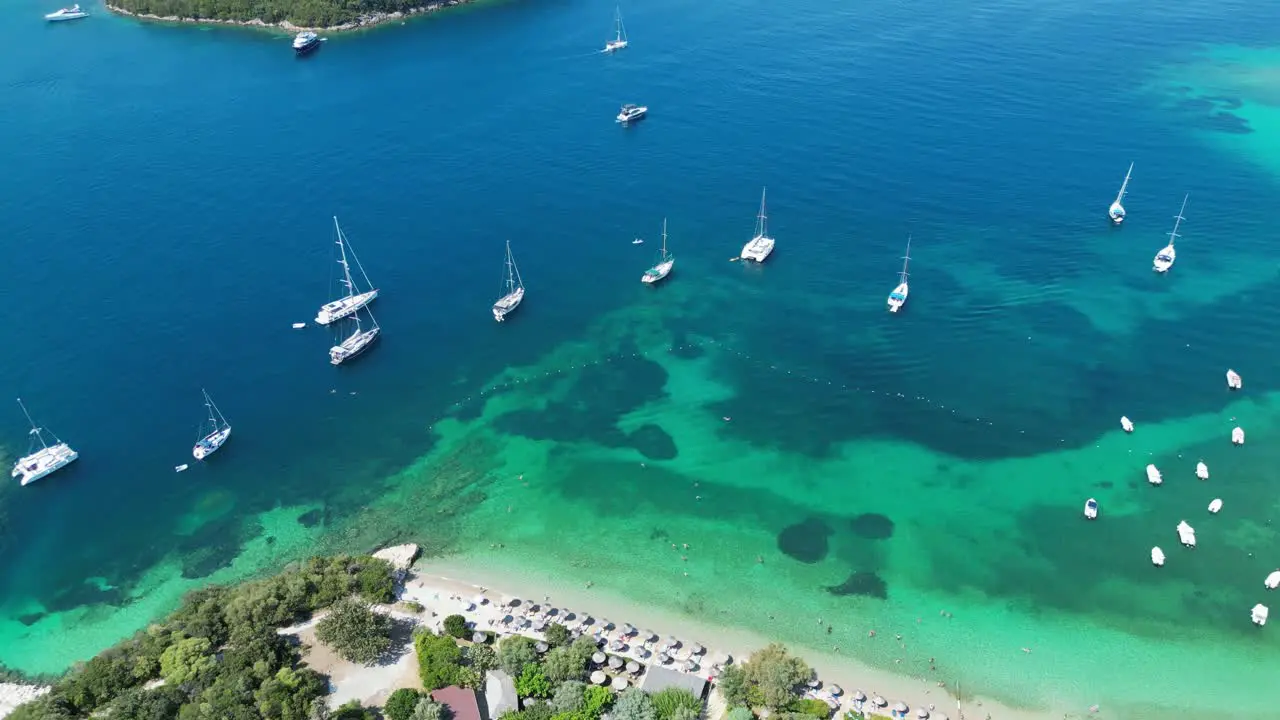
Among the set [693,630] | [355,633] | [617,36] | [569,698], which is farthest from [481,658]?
[617,36]

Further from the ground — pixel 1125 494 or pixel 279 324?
pixel 279 324

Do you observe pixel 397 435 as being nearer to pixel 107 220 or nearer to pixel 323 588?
pixel 323 588

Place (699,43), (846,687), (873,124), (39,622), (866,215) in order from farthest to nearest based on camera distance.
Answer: (699,43)
(873,124)
(866,215)
(39,622)
(846,687)

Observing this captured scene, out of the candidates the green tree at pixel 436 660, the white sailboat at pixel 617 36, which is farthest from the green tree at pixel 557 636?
the white sailboat at pixel 617 36

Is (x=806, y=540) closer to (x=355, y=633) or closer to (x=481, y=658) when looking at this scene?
(x=481, y=658)

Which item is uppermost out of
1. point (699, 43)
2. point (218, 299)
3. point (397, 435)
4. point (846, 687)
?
point (699, 43)

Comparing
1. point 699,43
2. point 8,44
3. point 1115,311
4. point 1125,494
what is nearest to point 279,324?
point 1125,494

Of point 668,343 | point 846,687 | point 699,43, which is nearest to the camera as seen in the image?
point 846,687
